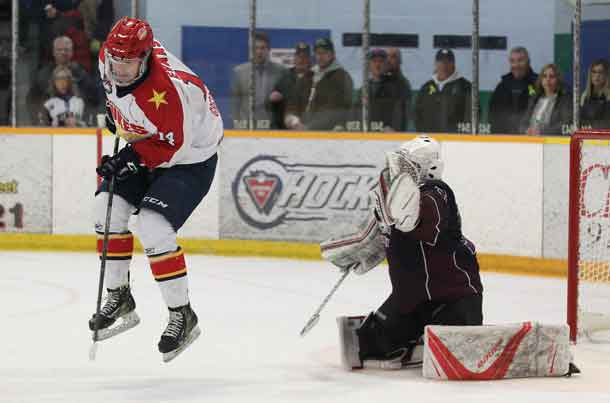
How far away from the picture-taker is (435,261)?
4.38m

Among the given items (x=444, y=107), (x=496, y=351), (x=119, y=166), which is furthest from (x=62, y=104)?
(x=496, y=351)

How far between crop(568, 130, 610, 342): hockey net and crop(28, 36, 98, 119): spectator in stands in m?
3.18

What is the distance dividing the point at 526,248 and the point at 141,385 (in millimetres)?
3138

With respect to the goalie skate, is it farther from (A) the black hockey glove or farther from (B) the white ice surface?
(A) the black hockey glove

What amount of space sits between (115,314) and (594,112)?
3432mm

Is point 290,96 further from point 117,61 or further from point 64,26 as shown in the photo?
point 117,61

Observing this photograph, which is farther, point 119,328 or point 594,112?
point 594,112

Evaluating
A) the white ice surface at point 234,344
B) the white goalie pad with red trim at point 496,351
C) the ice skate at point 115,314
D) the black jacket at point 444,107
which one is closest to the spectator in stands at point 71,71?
the white ice surface at point 234,344

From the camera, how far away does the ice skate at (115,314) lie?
430 centimetres

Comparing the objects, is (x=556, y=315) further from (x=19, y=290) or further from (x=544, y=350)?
(x=19, y=290)

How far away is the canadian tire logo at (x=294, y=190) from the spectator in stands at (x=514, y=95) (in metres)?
0.75

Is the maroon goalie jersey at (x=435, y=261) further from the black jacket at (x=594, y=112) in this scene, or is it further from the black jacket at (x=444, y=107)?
the black jacket at (x=444, y=107)

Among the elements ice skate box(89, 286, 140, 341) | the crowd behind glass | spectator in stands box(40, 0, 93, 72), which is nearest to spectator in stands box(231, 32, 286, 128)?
the crowd behind glass

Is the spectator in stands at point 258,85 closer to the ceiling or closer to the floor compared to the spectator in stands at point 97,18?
closer to the floor
